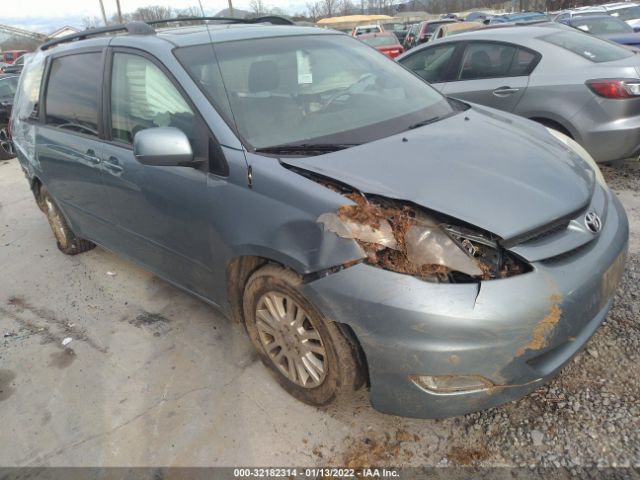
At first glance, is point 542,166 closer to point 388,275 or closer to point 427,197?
point 427,197

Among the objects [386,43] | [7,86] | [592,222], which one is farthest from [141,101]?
[386,43]

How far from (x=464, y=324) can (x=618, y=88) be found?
369cm

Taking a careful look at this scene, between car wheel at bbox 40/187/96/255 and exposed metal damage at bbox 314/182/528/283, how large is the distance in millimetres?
3367

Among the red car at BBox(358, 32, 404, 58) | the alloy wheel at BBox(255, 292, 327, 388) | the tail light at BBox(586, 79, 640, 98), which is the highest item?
the tail light at BBox(586, 79, 640, 98)

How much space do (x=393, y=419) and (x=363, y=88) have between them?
6.37ft

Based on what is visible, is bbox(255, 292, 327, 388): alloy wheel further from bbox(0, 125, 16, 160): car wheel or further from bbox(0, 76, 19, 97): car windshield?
bbox(0, 76, 19, 97): car windshield

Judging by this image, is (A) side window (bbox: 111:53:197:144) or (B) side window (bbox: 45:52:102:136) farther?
(B) side window (bbox: 45:52:102:136)

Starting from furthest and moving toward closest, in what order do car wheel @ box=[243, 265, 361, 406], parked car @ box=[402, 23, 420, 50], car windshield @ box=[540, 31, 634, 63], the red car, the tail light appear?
parked car @ box=[402, 23, 420, 50], the red car, car windshield @ box=[540, 31, 634, 63], the tail light, car wheel @ box=[243, 265, 361, 406]

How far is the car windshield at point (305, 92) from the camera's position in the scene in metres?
2.41

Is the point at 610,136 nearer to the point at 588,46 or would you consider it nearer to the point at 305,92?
the point at 588,46

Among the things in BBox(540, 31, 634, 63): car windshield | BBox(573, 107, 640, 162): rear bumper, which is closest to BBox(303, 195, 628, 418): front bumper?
BBox(573, 107, 640, 162): rear bumper

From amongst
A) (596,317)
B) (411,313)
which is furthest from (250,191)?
(596,317)

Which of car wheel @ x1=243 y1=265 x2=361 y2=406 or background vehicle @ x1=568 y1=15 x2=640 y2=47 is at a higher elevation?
background vehicle @ x1=568 y1=15 x2=640 y2=47

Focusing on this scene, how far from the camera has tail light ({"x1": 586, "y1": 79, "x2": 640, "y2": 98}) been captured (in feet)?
13.7
